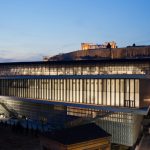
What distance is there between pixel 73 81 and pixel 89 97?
5.52m

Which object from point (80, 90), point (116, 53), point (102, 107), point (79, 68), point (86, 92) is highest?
point (116, 53)

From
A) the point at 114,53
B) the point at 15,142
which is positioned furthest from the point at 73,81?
the point at 114,53

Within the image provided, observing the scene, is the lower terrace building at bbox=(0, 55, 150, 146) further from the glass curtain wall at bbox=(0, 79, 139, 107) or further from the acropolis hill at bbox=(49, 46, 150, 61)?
the acropolis hill at bbox=(49, 46, 150, 61)

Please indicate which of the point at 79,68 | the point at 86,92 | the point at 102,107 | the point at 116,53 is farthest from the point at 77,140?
the point at 116,53

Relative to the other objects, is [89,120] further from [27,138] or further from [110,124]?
[27,138]

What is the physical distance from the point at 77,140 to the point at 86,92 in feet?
73.6

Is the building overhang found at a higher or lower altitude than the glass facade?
lower

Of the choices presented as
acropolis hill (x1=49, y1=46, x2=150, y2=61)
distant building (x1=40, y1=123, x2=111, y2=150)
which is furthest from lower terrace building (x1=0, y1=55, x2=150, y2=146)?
acropolis hill (x1=49, y1=46, x2=150, y2=61)

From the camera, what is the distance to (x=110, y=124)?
50.8 metres

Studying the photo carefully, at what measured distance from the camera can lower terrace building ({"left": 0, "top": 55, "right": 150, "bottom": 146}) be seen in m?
49.8

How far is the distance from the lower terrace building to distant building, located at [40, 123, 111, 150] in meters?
10.6

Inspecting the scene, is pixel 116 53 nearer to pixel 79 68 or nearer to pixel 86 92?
pixel 79 68

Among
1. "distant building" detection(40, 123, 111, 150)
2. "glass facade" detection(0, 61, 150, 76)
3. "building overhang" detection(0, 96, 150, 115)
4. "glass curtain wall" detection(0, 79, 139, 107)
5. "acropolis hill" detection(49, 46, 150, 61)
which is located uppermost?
"acropolis hill" detection(49, 46, 150, 61)

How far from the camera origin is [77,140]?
120 ft
